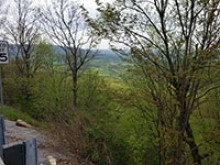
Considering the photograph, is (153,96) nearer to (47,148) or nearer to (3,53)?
(3,53)

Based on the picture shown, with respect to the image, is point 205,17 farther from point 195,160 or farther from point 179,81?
point 195,160

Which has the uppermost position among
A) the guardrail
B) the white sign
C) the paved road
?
the white sign

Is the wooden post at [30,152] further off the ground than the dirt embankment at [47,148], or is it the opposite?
the wooden post at [30,152]

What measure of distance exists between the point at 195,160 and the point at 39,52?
2820 cm

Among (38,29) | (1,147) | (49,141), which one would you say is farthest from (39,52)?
(1,147)

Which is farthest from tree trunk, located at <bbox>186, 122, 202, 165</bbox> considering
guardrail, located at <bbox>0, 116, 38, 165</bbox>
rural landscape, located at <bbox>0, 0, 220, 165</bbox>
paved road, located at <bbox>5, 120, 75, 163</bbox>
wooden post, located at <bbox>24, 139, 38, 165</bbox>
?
guardrail, located at <bbox>0, 116, 38, 165</bbox>

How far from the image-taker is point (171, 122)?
9.51 m

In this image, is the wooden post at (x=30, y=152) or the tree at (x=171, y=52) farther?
the tree at (x=171, y=52)

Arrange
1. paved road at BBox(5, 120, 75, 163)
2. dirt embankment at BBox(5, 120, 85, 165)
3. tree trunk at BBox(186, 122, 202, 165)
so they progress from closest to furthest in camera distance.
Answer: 1. tree trunk at BBox(186, 122, 202, 165)
2. dirt embankment at BBox(5, 120, 85, 165)
3. paved road at BBox(5, 120, 75, 163)

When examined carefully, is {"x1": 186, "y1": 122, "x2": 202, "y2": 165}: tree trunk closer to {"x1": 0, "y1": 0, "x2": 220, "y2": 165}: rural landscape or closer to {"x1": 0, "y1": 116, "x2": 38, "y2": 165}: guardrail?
{"x1": 0, "y1": 0, "x2": 220, "y2": 165}: rural landscape

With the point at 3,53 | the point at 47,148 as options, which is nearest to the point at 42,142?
the point at 47,148

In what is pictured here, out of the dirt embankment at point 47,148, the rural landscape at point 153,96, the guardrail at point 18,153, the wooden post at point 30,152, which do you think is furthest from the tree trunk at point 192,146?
the guardrail at point 18,153

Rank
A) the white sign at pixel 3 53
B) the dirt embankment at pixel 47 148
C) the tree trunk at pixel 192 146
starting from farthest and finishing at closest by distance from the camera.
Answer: the dirt embankment at pixel 47 148, the tree trunk at pixel 192 146, the white sign at pixel 3 53

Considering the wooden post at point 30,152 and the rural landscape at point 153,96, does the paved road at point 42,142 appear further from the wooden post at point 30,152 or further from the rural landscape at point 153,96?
the wooden post at point 30,152
